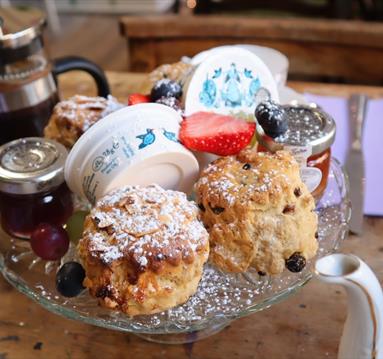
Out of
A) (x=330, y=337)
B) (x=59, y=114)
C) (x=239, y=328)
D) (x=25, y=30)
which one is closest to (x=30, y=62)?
(x=25, y=30)

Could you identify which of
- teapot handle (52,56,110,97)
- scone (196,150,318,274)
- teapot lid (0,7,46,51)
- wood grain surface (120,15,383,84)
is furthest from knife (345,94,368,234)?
teapot lid (0,7,46,51)

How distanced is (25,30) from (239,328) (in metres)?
0.77

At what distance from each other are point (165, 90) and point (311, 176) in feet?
0.98

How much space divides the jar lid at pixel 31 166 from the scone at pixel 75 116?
63 mm

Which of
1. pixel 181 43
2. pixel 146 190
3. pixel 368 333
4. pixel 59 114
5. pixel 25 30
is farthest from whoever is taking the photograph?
pixel 181 43

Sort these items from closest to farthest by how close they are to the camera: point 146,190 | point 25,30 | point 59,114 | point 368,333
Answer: point 368,333 < point 146,190 < point 59,114 < point 25,30

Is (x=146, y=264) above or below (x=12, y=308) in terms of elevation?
above

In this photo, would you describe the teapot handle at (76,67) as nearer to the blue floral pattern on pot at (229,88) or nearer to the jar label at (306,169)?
the blue floral pattern on pot at (229,88)

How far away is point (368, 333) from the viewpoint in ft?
2.03

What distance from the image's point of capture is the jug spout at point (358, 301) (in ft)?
1.90

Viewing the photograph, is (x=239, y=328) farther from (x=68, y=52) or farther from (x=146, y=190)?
(x=68, y=52)

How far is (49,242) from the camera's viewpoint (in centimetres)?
83

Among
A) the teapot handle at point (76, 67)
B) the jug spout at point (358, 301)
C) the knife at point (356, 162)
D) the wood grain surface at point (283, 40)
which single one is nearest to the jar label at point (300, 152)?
the knife at point (356, 162)

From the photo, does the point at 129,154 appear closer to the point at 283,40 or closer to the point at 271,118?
the point at 271,118
